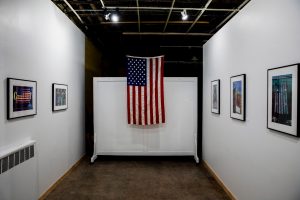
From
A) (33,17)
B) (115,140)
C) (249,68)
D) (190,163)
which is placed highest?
(33,17)

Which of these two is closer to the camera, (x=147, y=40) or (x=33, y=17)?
(x=33, y=17)

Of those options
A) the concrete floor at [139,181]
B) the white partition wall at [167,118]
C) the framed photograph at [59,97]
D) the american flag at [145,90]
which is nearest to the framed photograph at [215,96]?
the white partition wall at [167,118]

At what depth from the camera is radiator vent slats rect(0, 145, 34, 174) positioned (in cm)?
223

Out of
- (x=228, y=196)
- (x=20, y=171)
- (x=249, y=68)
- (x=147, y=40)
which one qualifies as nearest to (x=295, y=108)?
(x=249, y=68)

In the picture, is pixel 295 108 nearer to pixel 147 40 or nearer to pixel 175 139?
pixel 175 139

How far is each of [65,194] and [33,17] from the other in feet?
8.66

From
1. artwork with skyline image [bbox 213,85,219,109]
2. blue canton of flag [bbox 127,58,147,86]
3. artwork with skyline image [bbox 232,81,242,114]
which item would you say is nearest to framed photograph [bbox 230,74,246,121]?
artwork with skyline image [bbox 232,81,242,114]

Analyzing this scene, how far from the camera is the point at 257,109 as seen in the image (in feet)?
8.05

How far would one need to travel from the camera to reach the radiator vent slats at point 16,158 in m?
2.23

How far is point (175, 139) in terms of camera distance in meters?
5.04

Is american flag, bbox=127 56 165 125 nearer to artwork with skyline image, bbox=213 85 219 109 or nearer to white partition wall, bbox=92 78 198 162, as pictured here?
white partition wall, bbox=92 78 198 162

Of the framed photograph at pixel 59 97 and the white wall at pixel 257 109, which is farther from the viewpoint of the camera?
the framed photograph at pixel 59 97

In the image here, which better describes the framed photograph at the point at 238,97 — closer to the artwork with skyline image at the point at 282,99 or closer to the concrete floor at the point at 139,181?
the artwork with skyline image at the point at 282,99

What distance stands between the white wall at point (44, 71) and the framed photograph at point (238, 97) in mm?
2791
